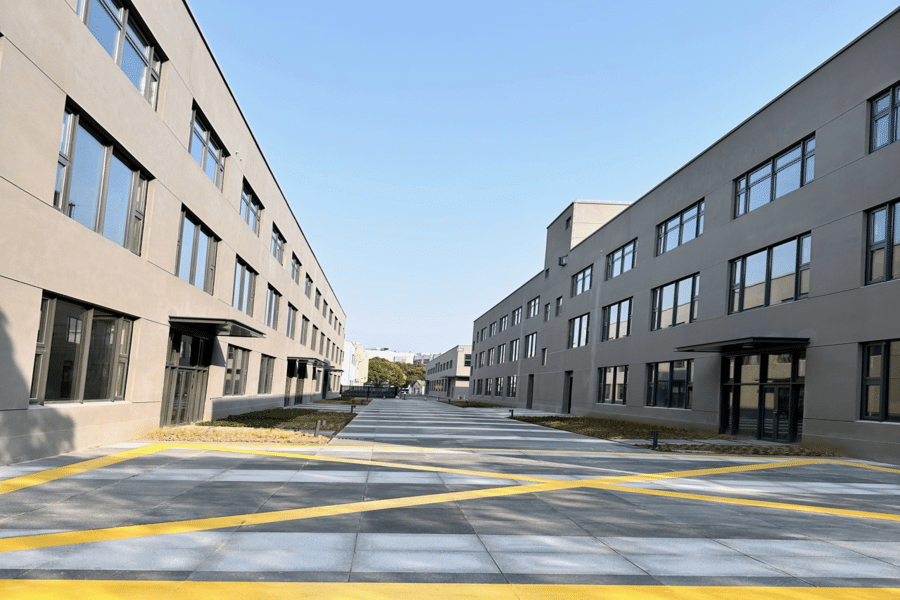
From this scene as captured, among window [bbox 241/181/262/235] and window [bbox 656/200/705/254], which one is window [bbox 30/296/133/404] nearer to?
window [bbox 241/181/262/235]

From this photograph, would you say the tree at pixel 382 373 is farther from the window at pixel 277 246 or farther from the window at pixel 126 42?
the window at pixel 126 42

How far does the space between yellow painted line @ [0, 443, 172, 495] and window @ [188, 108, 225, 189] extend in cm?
948

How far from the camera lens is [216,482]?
10117 millimetres

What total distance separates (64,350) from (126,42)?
266 inches

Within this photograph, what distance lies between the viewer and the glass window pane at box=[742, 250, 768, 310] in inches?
923

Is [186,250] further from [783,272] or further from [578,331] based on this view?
[578,331]

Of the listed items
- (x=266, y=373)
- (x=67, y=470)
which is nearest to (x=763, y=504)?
(x=67, y=470)

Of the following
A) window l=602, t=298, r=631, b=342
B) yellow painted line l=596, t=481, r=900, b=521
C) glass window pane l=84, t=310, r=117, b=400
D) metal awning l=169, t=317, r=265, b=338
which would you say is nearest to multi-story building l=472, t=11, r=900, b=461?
window l=602, t=298, r=631, b=342

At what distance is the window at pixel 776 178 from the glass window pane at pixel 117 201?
19288 mm

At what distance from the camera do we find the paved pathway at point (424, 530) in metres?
5.55

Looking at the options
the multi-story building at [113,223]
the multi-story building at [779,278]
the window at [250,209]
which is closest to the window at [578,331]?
the multi-story building at [779,278]

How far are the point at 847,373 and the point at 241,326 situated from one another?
656 inches

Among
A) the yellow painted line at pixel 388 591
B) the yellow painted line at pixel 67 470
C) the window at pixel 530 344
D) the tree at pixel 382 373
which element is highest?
the window at pixel 530 344

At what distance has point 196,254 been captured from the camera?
831 inches
